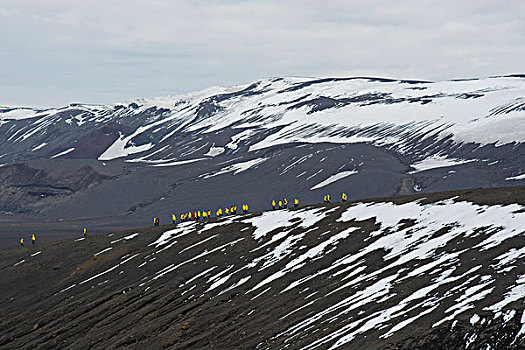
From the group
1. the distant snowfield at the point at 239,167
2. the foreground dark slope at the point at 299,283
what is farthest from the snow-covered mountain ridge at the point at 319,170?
the foreground dark slope at the point at 299,283

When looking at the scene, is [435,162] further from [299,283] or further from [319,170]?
[299,283]

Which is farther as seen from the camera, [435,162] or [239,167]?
[239,167]

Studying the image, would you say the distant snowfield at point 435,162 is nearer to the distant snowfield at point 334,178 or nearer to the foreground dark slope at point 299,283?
the distant snowfield at point 334,178

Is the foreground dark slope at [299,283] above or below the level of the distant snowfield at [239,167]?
above

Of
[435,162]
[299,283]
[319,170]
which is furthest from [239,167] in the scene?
[299,283]

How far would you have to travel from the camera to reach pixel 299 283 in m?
36.4

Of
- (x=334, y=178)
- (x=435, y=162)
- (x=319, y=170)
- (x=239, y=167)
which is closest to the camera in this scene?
(x=334, y=178)

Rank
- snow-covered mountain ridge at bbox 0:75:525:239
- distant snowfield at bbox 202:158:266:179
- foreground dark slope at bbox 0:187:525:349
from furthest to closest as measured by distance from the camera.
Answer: distant snowfield at bbox 202:158:266:179 → snow-covered mountain ridge at bbox 0:75:525:239 → foreground dark slope at bbox 0:187:525:349

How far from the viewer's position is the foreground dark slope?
23.9m

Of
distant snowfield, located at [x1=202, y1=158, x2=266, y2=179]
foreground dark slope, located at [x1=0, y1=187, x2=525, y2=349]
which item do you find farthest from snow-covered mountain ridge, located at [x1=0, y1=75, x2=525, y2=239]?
foreground dark slope, located at [x1=0, y1=187, x2=525, y2=349]

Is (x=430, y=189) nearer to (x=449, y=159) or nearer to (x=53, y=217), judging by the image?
(x=449, y=159)

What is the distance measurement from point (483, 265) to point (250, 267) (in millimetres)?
18549

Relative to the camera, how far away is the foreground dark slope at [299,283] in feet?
78.4

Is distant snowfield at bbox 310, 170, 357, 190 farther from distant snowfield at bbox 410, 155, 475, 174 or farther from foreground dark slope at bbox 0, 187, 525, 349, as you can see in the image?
foreground dark slope at bbox 0, 187, 525, 349
